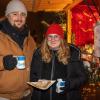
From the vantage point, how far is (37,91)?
5129 mm

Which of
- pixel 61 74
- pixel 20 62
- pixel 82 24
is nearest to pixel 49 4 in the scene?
pixel 82 24

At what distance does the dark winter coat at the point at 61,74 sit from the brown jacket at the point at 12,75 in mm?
158

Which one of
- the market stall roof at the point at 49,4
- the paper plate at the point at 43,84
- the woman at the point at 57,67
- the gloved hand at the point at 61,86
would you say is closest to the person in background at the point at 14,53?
the woman at the point at 57,67

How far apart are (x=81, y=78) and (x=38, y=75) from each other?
0.61m

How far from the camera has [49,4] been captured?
10.5 meters

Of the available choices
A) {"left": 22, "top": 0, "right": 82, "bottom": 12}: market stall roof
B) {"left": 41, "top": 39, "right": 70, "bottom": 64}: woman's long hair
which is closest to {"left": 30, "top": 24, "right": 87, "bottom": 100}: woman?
{"left": 41, "top": 39, "right": 70, "bottom": 64}: woman's long hair

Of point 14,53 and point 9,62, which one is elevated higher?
point 14,53

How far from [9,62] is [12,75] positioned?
0.93 feet

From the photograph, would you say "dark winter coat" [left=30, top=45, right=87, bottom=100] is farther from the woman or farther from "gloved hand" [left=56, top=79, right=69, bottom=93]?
"gloved hand" [left=56, top=79, right=69, bottom=93]

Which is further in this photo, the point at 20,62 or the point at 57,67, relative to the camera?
the point at 57,67

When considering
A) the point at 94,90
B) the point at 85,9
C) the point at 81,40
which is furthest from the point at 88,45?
the point at 94,90

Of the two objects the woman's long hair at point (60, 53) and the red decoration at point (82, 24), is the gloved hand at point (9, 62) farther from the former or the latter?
the red decoration at point (82, 24)

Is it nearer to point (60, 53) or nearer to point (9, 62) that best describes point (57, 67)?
point (60, 53)

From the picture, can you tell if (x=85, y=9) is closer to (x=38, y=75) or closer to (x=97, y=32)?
(x=97, y=32)
